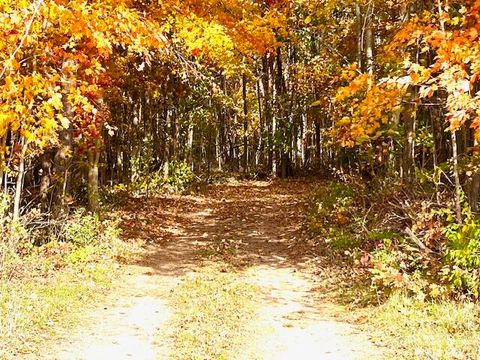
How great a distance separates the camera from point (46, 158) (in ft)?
44.7

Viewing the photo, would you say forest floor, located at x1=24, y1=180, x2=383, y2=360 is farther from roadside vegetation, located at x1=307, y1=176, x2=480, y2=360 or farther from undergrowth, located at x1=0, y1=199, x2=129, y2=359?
roadside vegetation, located at x1=307, y1=176, x2=480, y2=360

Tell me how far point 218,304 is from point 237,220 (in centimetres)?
887

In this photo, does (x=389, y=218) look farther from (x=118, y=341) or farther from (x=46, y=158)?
(x=46, y=158)

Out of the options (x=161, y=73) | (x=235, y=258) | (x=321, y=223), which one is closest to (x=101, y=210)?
(x=235, y=258)

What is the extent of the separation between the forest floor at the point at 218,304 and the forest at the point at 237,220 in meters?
0.05

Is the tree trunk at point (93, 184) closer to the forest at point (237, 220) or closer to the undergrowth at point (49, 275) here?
the forest at point (237, 220)

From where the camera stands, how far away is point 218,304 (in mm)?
8172

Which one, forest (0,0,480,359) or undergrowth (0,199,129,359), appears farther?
undergrowth (0,199,129,359)

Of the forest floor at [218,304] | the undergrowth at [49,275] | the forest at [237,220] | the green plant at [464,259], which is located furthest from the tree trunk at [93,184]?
the green plant at [464,259]

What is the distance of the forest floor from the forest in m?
0.05

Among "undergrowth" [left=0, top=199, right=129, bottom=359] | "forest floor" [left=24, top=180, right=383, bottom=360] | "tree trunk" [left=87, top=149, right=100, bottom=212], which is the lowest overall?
"forest floor" [left=24, top=180, right=383, bottom=360]

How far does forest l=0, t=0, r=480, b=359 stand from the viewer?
660cm

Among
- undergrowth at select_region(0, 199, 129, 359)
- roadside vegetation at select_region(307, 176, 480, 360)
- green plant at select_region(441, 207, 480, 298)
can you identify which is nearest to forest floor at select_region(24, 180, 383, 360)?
undergrowth at select_region(0, 199, 129, 359)

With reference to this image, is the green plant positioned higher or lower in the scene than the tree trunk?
lower
